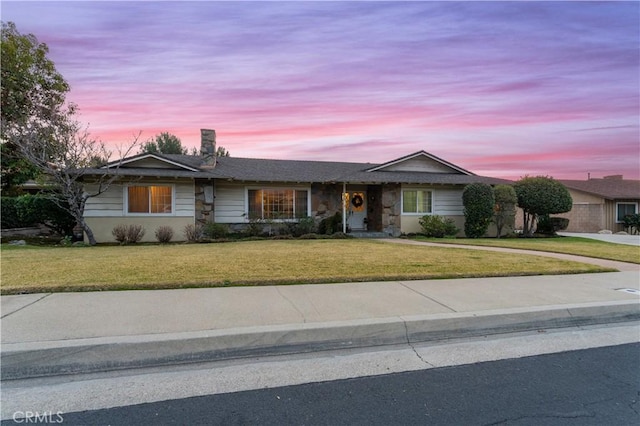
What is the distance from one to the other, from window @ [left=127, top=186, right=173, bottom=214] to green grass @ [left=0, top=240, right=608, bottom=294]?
17.5 feet

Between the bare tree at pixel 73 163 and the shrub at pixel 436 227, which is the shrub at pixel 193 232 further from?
the shrub at pixel 436 227

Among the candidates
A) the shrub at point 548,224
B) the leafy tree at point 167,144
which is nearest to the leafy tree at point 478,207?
the shrub at point 548,224

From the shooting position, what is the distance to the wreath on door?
1988 centimetres

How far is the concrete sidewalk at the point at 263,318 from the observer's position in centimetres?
396

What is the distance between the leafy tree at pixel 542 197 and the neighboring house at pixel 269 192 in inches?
67.7

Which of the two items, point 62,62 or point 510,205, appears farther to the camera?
point 62,62

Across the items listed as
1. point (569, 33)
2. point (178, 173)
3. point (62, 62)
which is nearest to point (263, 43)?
point (178, 173)

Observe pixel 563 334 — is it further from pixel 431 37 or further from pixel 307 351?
pixel 431 37

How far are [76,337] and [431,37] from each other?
12036 mm

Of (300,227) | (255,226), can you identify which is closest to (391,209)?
(300,227)

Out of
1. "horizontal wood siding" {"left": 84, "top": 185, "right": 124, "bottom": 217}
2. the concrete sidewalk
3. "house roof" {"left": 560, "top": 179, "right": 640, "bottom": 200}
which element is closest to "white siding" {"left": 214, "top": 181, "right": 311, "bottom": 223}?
"horizontal wood siding" {"left": 84, "top": 185, "right": 124, "bottom": 217}

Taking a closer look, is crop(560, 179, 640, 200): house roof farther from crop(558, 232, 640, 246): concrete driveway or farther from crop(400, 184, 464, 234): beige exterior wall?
crop(400, 184, 464, 234): beige exterior wall

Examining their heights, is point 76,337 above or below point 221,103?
below

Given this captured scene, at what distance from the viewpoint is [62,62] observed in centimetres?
2111
